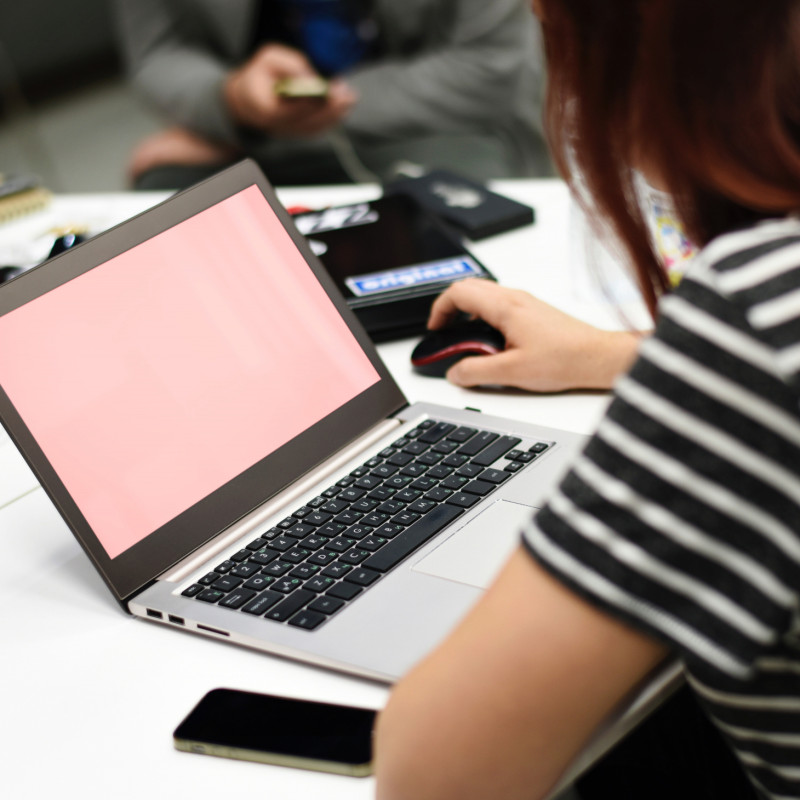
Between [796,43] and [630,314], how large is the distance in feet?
1.94

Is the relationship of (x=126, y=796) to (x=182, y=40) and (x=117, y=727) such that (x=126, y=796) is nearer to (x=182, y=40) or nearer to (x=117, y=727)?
(x=117, y=727)

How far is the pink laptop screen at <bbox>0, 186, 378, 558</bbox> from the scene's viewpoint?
645 mm

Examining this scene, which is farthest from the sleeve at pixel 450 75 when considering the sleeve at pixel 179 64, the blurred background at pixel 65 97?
the blurred background at pixel 65 97

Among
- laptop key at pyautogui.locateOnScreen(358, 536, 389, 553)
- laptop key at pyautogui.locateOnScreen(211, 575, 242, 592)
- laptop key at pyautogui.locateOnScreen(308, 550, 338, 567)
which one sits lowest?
laptop key at pyautogui.locateOnScreen(358, 536, 389, 553)

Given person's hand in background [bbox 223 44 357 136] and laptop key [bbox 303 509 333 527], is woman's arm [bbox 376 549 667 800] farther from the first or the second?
person's hand in background [bbox 223 44 357 136]

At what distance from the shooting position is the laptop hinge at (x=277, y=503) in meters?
0.66

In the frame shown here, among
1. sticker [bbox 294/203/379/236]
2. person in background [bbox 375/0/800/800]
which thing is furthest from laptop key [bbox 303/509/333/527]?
sticker [bbox 294/203/379/236]

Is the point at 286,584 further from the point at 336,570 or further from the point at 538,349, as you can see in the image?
the point at 538,349

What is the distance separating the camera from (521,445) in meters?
→ 0.73

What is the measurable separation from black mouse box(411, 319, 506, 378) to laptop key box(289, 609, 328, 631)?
36cm

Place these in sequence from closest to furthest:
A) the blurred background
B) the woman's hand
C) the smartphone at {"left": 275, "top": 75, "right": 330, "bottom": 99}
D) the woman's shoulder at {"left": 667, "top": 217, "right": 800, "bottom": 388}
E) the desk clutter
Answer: the woman's shoulder at {"left": 667, "top": 217, "right": 800, "bottom": 388}
the woman's hand
the desk clutter
the smartphone at {"left": 275, "top": 75, "right": 330, "bottom": 99}
the blurred background

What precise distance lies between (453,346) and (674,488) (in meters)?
0.54

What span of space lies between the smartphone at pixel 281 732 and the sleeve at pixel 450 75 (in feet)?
4.78

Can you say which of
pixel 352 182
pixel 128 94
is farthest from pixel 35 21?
pixel 352 182
